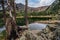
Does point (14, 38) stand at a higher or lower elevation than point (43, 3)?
lower

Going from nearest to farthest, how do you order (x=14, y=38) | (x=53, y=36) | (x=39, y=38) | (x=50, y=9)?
(x=39, y=38), (x=53, y=36), (x=14, y=38), (x=50, y=9)

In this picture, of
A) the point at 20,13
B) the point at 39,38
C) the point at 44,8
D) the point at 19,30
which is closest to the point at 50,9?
the point at 44,8

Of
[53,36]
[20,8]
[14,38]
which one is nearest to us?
[53,36]

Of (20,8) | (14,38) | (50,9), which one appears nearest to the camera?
(14,38)

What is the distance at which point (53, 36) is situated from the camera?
164 inches

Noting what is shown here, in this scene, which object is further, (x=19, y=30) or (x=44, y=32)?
(x=19, y=30)

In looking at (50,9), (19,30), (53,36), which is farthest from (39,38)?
(50,9)

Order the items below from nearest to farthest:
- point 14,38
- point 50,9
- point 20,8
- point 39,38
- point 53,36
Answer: point 39,38 → point 53,36 → point 14,38 → point 20,8 → point 50,9

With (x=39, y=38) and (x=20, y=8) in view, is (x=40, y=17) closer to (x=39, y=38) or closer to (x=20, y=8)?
(x=20, y=8)

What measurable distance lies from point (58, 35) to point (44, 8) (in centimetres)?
295

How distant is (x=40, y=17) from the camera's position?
24.8 feet

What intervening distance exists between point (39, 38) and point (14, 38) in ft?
3.04

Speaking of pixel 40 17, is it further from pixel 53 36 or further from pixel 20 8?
pixel 53 36

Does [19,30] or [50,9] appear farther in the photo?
[50,9]
